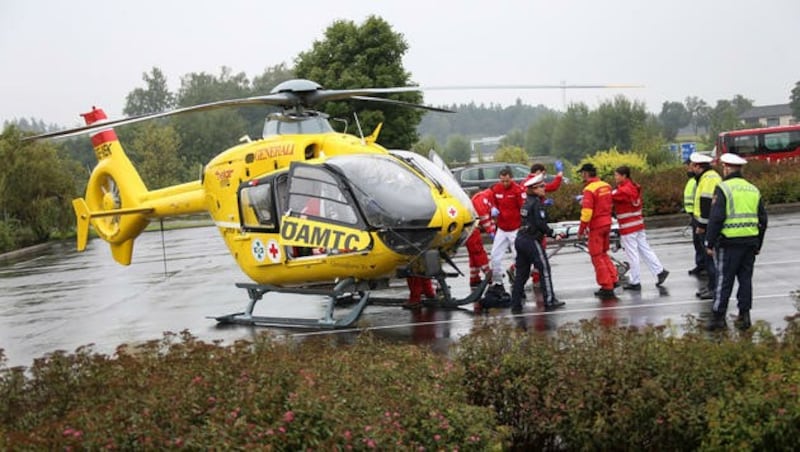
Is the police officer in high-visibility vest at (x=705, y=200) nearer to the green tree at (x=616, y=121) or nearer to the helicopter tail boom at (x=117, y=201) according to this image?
the helicopter tail boom at (x=117, y=201)

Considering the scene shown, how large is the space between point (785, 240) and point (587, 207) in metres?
→ 5.96

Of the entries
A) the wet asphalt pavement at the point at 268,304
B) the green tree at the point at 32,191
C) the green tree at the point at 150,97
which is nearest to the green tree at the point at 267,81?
the green tree at the point at 150,97

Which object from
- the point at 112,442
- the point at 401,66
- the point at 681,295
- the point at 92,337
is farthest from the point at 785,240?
the point at 401,66

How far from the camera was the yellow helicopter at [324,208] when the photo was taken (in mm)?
11227

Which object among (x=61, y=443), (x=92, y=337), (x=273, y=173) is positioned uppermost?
(x=273, y=173)

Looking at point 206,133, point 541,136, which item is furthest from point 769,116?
point 206,133

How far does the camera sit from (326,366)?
649 centimetres

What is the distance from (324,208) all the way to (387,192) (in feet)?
2.78

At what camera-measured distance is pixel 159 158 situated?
57344 mm

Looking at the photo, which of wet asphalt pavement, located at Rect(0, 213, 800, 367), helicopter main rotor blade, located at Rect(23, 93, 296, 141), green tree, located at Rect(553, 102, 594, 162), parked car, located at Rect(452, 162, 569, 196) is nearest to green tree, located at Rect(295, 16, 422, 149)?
parked car, located at Rect(452, 162, 569, 196)

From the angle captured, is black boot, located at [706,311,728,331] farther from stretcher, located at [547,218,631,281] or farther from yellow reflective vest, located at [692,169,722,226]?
stretcher, located at [547,218,631,281]

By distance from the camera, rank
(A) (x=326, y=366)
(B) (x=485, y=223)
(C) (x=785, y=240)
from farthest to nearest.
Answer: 1. (C) (x=785, y=240)
2. (B) (x=485, y=223)
3. (A) (x=326, y=366)

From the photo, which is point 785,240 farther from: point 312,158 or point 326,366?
point 326,366

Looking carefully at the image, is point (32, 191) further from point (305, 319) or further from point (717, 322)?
point (717, 322)
